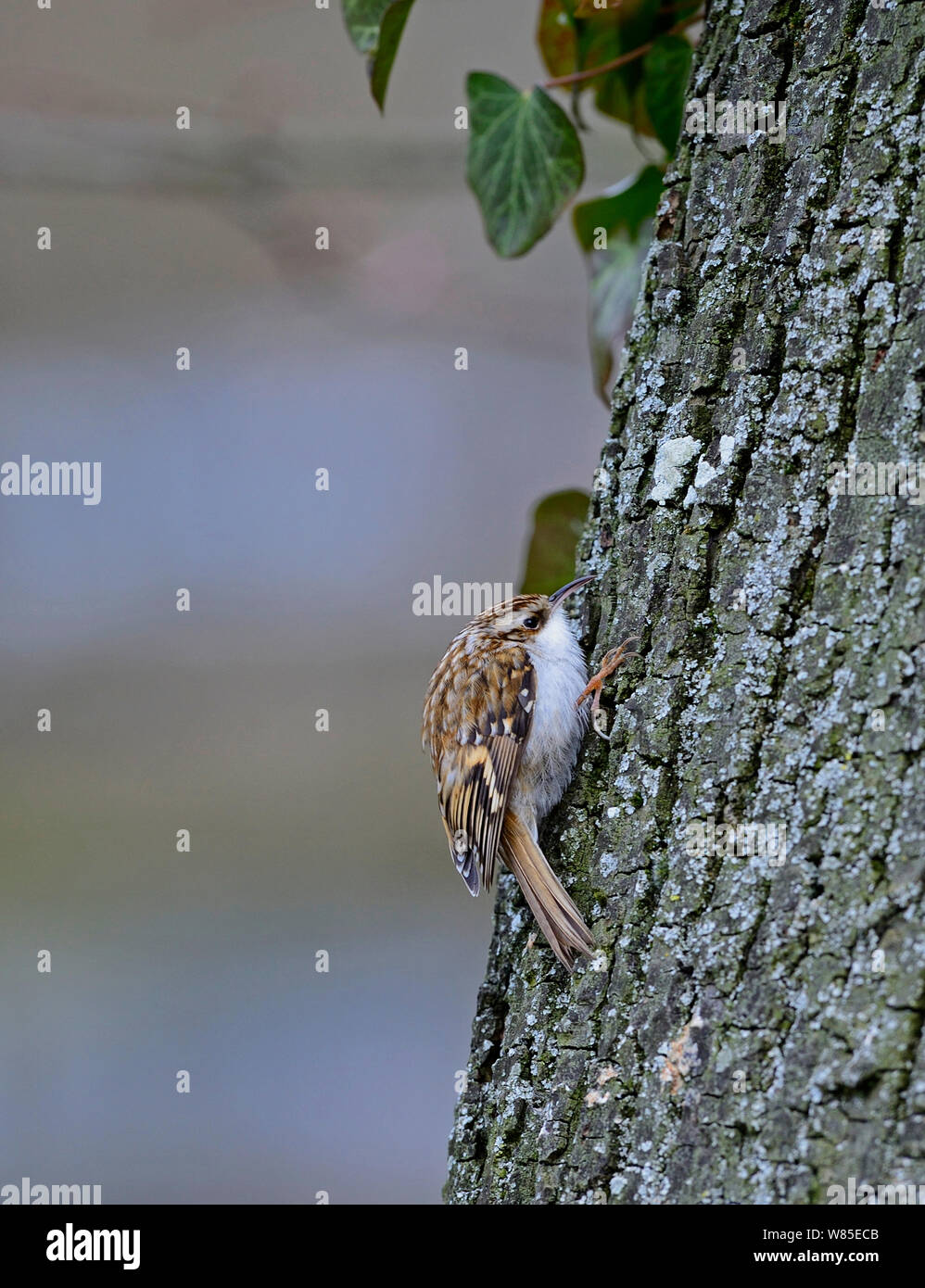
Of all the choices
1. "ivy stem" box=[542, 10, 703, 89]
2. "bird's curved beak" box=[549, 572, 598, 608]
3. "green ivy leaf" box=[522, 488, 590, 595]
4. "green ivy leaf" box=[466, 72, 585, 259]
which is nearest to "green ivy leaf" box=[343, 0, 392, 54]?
"green ivy leaf" box=[466, 72, 585, 259]

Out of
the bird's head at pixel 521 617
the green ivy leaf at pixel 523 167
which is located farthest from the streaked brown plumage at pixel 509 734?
the green ivy leaf at pixel 523 167

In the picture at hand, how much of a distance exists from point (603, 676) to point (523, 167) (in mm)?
1075

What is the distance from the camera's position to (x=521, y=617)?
7.91 feet

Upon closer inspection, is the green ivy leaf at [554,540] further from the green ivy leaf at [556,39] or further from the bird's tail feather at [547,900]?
the green ivy leaf at [556,39]

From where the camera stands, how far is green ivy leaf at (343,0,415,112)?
2043 mm

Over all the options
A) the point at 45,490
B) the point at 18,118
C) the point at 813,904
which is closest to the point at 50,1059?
the point at 45,490

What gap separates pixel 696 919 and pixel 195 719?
4.65 m

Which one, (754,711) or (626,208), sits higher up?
(626,208)

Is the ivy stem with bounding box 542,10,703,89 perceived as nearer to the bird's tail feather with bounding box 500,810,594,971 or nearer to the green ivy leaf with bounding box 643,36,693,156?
the green ivy leaf with bounding box 643,36,693,156

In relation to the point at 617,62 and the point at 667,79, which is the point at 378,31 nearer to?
the point at 617,62

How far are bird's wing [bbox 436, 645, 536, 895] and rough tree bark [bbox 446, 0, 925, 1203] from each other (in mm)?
194

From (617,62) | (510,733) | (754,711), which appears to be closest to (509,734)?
(510,733)

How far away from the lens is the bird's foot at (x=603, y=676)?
1.84 metres

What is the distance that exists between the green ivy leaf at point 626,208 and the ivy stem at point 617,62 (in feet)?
0.70
